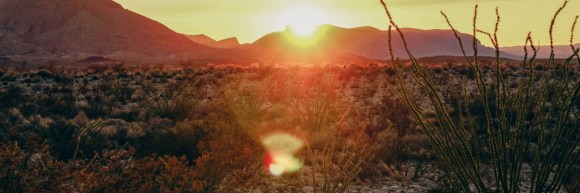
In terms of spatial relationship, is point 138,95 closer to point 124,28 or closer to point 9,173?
→ point 9,173

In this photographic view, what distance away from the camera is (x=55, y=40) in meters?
138

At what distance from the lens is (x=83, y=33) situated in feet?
467

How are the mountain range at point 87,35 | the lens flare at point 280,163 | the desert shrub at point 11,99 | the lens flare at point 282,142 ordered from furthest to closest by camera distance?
the mountain range at point 87,35
the desert shrub at point 11,99
the lens flare at point 282,142
the lens flare at point 280,163

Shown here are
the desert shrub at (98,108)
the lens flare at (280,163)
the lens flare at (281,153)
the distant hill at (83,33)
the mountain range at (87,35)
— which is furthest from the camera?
the distant hill at (83,33)

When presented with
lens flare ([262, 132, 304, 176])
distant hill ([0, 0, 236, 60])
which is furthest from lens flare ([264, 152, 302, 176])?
distant hill ([0, 0, 236, 60])

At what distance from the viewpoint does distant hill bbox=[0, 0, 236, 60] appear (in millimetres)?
133250

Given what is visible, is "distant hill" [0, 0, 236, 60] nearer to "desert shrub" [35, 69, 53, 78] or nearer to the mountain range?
the mountain range

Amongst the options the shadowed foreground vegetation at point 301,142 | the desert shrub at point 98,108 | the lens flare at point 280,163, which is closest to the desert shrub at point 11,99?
the shadowed foreground vegetation at point 301,142

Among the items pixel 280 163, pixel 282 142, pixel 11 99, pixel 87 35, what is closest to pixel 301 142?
pixel 282 142

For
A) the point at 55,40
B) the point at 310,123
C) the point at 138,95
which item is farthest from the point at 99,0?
the point at 310,123

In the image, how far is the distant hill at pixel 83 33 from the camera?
13325 centimetres

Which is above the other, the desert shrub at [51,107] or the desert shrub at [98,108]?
the desert shrub at [51,107]

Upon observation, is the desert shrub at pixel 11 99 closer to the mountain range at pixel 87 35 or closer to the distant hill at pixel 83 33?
the mountain range at pixel 87 35

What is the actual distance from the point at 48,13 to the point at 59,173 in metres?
165
